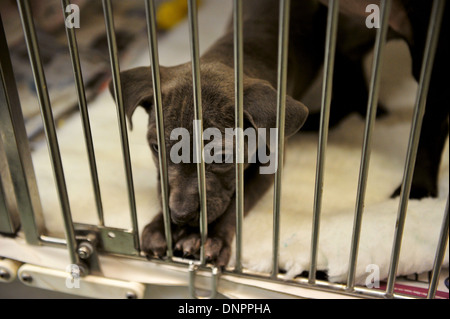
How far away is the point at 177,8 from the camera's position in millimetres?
1891

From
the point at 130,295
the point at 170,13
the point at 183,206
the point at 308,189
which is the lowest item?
the point at 130,295

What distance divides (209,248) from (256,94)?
319mm

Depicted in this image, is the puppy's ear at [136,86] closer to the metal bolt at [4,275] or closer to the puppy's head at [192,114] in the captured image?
the puppy's head at [192,114]

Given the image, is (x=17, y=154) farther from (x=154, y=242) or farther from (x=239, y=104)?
(x=239, y=104)

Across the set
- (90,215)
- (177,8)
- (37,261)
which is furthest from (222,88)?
(177,8)

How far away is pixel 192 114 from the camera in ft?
2.78

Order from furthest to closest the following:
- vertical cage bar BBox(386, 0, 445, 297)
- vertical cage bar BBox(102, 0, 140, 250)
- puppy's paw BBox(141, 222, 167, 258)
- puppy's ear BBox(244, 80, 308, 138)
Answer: puppy's paw BBox(141, 222, 167, 258), puppy's ear BBox(244, 80, 308, 138), vertical cage bar BBox(102, 0, 140, 250), vertical cage bar BBox(386, 0, 445, 297)

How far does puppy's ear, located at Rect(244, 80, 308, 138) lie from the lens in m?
0.83

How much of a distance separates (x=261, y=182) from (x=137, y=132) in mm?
343

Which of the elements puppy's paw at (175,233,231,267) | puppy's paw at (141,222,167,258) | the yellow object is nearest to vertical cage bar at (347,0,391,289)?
puppy's paw at (175,233,231,267)

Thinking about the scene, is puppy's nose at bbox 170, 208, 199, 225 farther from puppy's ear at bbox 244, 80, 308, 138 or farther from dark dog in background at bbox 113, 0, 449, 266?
puppy's ear at bbox 244, 80, 308, 138

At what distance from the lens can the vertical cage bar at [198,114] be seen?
0.70 m

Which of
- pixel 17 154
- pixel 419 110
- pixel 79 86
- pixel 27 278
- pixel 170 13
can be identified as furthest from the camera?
pixel 170 13

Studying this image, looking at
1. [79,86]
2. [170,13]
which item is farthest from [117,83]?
[170,13]
